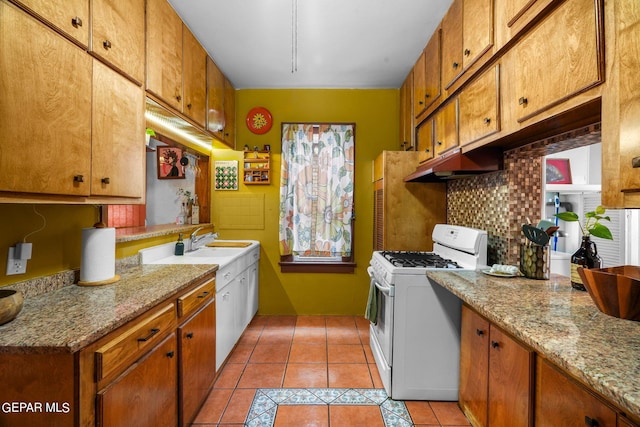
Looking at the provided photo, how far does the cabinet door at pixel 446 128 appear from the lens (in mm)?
2160

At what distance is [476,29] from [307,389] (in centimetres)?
256

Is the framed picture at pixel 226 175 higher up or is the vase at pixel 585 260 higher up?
the framed picture at pixel 226 175

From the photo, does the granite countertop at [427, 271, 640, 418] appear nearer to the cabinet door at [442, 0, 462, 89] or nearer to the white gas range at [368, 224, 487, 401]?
the white gas range at [368, 224, 487, 401]

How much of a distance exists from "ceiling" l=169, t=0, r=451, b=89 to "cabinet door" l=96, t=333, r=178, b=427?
7.27 feet

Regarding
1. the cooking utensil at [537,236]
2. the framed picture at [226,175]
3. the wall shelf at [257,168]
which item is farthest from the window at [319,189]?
the cooking utensil at [537,236]

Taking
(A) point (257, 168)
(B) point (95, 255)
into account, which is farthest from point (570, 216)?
(A) point (257, 168)

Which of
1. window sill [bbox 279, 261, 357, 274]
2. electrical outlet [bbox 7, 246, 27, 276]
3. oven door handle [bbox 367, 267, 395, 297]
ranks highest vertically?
electrical outlet [bbox 7, 246, 27, 276]

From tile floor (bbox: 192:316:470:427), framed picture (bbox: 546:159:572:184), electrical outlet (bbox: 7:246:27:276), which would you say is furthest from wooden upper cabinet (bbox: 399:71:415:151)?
electrical outlet (bbox: 7:246:27:276)

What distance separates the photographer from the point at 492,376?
1.51m

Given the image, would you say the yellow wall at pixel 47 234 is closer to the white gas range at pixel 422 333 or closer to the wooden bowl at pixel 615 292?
the white gas range at pixel 422 333

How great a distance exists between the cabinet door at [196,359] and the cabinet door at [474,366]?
1586 millimetres

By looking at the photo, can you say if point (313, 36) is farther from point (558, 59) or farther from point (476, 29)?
point (558, 59)

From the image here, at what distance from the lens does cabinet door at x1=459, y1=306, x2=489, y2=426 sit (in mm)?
1607

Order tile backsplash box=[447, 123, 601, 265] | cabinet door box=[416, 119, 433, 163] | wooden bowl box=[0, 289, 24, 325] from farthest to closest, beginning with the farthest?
cabinet door box=[416, 119, 433, 163], tile backsplash box=[447, 123, 601, 265], wooden bowl box=[0, 289, 24, 325]
